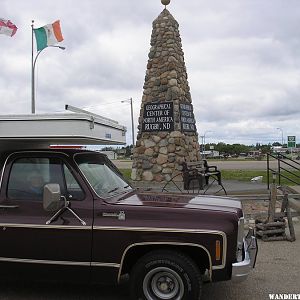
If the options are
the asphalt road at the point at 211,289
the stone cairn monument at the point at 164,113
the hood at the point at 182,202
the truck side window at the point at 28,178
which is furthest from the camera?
the stone cairn monument at the point at 164,113

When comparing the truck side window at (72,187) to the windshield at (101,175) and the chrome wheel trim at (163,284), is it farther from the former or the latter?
the chrome wheel trim at (163,284)

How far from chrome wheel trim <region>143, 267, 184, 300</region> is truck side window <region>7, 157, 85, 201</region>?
115 cm

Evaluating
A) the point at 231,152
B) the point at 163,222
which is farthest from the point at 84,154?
the point at 231,152

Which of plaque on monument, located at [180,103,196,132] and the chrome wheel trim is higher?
plaque on monument, located at [180,103,196,132]

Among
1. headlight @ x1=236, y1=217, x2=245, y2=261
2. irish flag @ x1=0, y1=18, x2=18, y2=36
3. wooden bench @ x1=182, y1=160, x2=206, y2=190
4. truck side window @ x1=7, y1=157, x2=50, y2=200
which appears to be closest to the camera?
headlight @ x1=236, y1=217, x2=245, y2=261

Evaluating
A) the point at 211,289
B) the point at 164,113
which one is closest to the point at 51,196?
the point at 211,289

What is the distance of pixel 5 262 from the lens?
16.0ft

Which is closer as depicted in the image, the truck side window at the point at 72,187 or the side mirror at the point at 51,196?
the side mirror at the point at 51,196

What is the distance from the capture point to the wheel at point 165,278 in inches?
177

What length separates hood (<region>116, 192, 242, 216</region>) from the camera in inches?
190

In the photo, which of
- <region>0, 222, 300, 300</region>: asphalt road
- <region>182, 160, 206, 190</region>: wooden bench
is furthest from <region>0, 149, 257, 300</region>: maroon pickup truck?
<region>182, 160, 206, 190</region>: wooden bench

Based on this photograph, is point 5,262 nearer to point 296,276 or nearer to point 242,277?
point 242,277

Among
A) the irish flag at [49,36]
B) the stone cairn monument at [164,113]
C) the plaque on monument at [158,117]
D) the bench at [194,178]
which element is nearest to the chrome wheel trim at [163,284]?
the bench at [194,178]

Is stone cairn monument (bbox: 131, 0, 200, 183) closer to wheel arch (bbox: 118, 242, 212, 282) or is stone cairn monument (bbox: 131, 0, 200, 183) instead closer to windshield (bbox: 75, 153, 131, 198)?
windshield (bbox: 75, 153, 131, 198)
